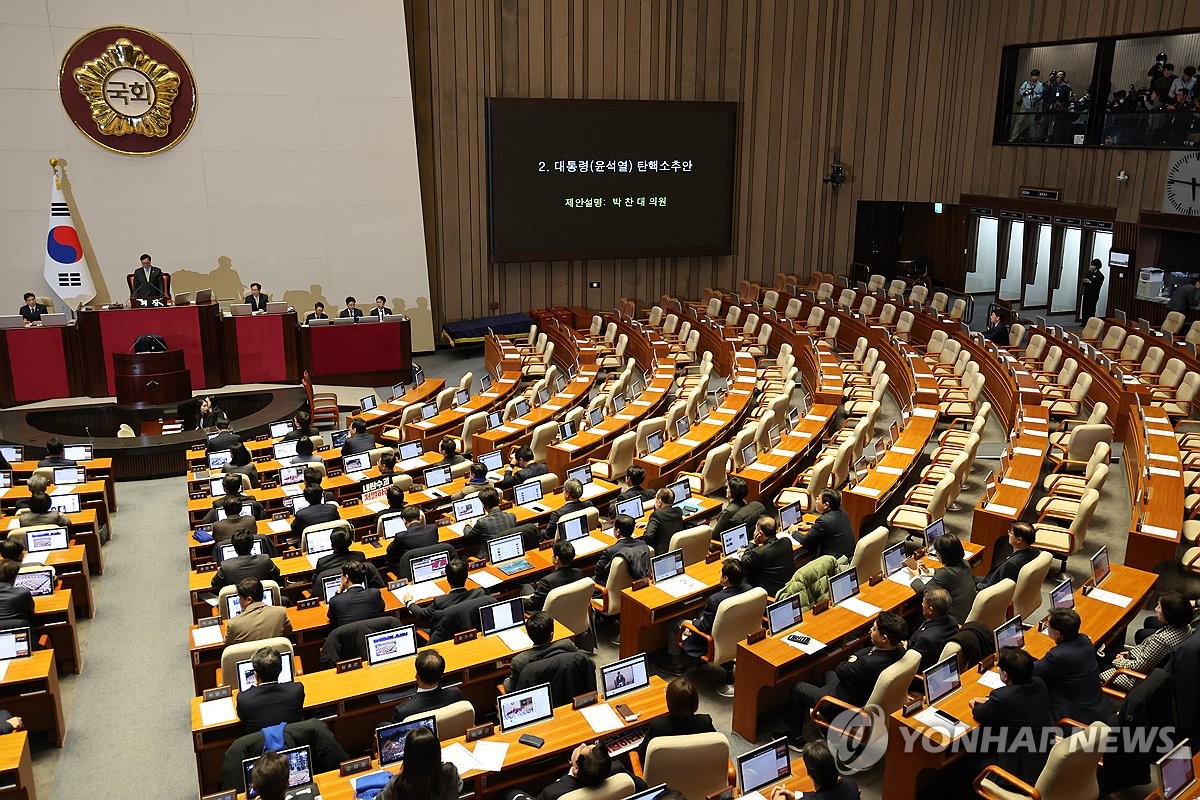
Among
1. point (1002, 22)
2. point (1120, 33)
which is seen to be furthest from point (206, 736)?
point (1002, 22)

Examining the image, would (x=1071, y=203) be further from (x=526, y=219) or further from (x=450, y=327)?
(x=450, y=327)

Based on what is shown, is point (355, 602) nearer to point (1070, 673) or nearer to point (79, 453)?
point (1070, 673)

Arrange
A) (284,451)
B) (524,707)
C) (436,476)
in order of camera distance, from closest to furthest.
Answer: (524,707) → (436,476) → (284,451)

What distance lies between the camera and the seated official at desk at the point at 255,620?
6.43m

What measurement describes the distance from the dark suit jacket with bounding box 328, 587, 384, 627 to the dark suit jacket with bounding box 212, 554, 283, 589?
3.25 ft

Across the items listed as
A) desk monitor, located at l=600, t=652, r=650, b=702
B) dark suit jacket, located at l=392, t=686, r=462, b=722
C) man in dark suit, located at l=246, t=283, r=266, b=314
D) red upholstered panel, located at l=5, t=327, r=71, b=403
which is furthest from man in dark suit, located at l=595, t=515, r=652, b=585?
red upholstered panel, located at l=5, t=327, r=71, b=403

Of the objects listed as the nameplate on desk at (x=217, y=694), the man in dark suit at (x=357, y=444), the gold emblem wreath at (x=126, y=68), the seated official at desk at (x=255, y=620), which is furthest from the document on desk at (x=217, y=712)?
the gold emblem wreath at (x=126, y=68)

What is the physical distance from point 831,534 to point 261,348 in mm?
10625

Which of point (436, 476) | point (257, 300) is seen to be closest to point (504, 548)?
point (436, 476)

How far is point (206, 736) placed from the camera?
18.0 feet

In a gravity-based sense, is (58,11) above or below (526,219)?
above

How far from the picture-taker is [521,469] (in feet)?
32.9

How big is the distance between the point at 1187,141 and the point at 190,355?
53.8ft

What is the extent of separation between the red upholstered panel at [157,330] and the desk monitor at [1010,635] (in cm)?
1213
